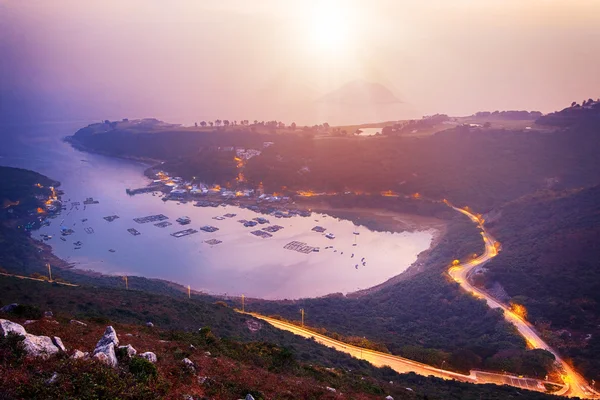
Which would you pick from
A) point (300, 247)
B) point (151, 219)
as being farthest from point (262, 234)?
point (151, 219)

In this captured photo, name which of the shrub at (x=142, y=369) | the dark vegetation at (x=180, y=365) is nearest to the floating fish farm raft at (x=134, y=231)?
the dark vegetation at (x=180, y=365)

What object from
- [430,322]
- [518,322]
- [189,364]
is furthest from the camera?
[430,322]

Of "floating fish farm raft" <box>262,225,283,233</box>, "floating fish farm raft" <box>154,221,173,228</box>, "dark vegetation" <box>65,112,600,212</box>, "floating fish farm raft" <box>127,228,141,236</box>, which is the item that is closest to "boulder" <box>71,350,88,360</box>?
"floating fish farm raft" <box>262,225,283,233</box>

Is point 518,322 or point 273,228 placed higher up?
point 273,228

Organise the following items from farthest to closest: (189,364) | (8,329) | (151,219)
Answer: (151,219) → (189,364) → (8,329)

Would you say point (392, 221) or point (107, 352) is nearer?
point (107, 352)

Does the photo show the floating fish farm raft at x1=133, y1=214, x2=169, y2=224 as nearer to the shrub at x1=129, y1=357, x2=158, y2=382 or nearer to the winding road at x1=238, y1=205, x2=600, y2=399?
the winding road at x1=238, y1=205, x2=600, y2=399

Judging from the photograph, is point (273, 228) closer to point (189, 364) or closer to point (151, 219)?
point (151, 219)
